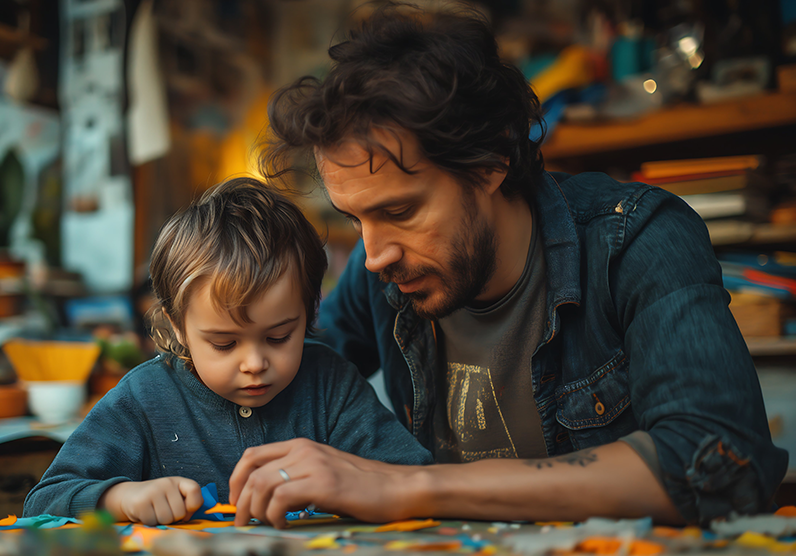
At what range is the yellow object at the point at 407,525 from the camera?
2.33 feet

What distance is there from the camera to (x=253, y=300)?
0.97 meters

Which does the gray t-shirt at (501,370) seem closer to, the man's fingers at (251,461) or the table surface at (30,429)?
the man's fingers at (251,461)

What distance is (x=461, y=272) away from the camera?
3.55 feet

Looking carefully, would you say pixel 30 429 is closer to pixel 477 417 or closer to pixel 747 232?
pixel 477 417

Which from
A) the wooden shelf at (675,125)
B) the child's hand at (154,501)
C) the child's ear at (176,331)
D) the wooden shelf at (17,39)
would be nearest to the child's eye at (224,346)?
the child's ear at (176,331)

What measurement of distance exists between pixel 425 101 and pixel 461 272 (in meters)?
0.31

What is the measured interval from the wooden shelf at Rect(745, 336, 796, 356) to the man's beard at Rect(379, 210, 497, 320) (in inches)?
46.1

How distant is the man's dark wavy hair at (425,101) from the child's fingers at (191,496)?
578mm

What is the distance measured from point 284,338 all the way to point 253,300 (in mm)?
100

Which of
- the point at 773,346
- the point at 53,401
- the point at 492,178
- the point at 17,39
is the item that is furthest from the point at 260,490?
the point at 17,39

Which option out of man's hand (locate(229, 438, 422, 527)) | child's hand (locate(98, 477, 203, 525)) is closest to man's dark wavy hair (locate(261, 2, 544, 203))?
man's hand (locate(229, 438, 422, 527))

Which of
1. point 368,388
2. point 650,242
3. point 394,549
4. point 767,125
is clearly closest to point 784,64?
point 767,125

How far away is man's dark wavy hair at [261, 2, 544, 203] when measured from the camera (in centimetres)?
102

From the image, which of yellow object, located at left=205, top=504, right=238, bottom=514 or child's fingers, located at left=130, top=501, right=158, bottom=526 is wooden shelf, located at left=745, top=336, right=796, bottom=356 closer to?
yellow object, located at left=205, top=504, right=238, bottom=514
